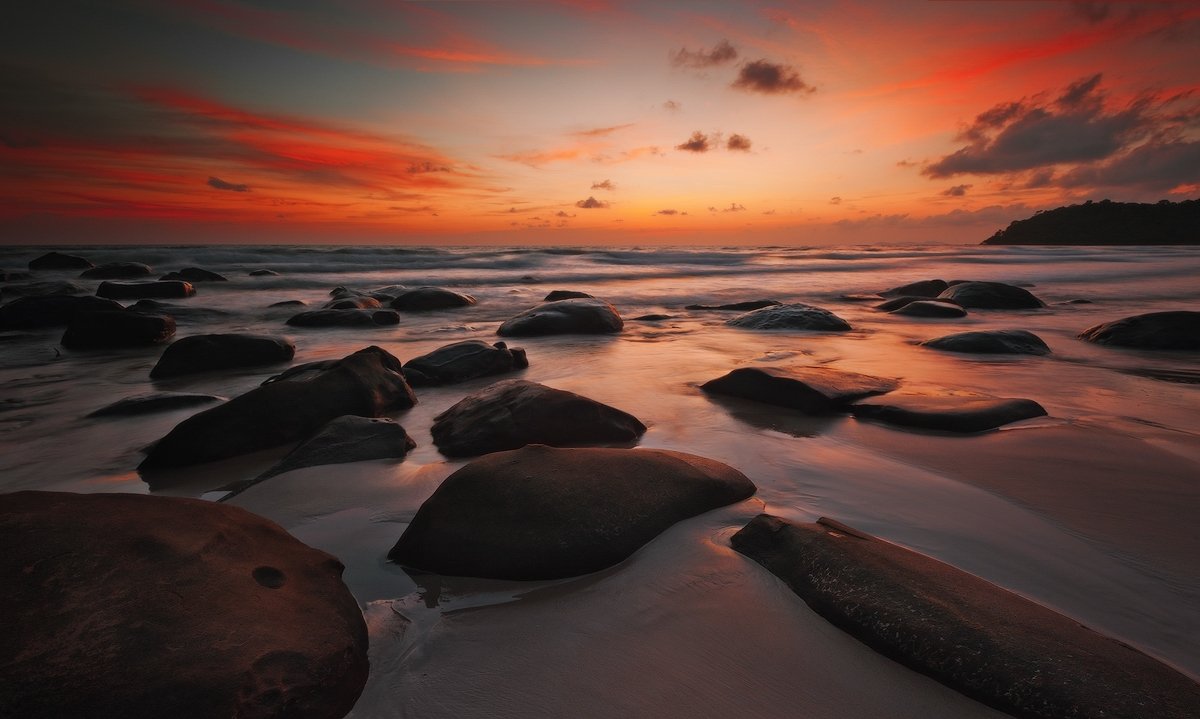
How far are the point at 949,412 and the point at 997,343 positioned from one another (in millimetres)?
3147

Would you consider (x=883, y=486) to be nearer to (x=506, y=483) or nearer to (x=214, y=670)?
(x=506, y=483)

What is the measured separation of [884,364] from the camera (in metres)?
5.28

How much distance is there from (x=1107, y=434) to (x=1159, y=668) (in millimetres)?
2348

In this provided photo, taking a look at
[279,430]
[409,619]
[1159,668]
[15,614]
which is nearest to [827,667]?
[1159,668]

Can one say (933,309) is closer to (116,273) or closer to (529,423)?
(529,423)

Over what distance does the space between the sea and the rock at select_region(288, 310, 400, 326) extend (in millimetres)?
2667

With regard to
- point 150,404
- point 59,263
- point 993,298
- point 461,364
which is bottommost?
point 150,404

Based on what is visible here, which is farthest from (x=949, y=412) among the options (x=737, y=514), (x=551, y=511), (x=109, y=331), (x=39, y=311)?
(x=39, y=311)

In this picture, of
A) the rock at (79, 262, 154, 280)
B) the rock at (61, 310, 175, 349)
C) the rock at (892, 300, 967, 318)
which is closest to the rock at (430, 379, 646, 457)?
the rock at (61, 310, 175, 349)

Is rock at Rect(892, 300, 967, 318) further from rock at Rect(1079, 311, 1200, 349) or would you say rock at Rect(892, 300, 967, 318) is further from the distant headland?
the distant headland

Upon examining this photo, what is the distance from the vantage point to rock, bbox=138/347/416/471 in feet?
9.79

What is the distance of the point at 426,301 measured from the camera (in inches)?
420

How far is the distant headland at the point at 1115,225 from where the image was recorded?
159 feet

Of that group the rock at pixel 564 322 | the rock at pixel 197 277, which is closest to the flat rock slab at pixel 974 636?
the rock at pixel 564 322
